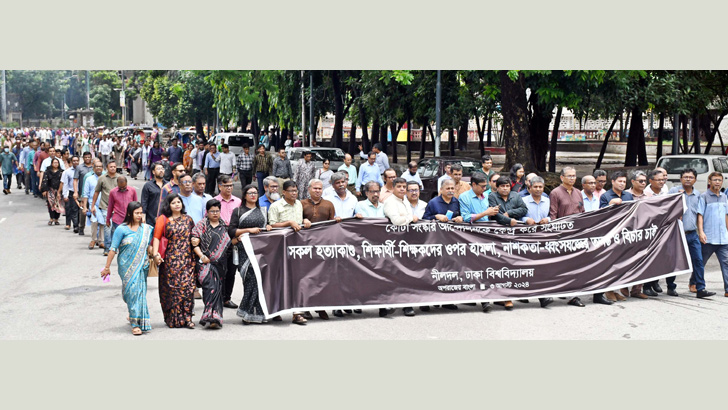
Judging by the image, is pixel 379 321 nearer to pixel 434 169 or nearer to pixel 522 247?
pixel 522 247

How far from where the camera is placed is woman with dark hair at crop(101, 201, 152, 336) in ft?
28.3

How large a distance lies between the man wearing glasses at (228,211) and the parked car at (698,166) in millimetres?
15212

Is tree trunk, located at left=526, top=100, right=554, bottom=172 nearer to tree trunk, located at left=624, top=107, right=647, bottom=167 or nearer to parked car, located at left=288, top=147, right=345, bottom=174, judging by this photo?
tree trunk, located at left=624, top=107, right=647, bottom=167

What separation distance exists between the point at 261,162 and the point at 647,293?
40.2 feet

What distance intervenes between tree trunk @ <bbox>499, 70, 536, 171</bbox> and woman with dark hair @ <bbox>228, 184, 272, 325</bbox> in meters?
13.8

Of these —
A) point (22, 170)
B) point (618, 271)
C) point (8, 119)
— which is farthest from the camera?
point (8, 119)

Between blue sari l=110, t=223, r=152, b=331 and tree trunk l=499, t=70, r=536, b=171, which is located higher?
tree trunk l=499, t=70, r=536, b=171

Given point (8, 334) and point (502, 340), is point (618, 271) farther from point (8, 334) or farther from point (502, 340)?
point (8, 334)

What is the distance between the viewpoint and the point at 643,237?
1088 cm

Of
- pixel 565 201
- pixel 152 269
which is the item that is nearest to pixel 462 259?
pixel 565 201

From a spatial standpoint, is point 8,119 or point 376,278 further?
point 8,119

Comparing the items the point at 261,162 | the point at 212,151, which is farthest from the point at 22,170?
the point at 261,162

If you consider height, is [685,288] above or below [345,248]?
below

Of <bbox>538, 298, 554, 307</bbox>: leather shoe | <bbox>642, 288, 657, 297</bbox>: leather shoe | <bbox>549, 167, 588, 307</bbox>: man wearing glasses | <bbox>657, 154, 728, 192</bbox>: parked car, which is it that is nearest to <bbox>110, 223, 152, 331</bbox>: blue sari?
<bbox>538, 298, 554, 307</bbox>: leather shoe
